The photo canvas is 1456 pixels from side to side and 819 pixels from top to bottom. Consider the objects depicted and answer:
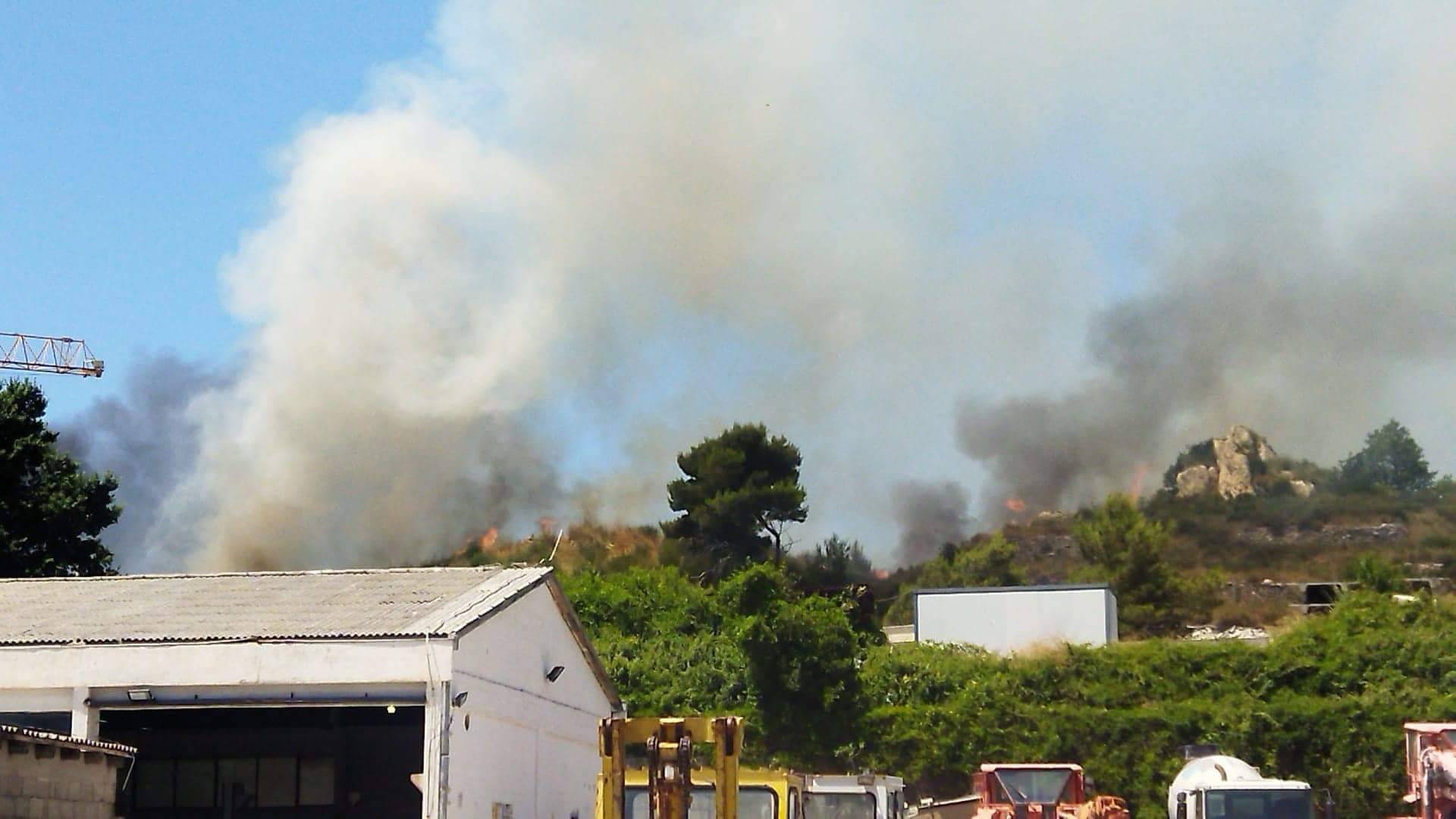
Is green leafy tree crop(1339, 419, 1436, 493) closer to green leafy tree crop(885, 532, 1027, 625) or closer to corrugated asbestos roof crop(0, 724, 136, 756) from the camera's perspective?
green leafy tree crop(885, 532, 1027, 625)

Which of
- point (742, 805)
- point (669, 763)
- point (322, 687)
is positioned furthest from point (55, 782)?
point (742, 805)

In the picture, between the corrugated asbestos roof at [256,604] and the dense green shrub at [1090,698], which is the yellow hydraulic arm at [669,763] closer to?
the corrugated asbestos roof at [256,604]

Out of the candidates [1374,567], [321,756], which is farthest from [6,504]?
[1374,567]

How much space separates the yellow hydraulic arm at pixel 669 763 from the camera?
2172cm

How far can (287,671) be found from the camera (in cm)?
2906

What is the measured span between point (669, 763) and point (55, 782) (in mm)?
10280

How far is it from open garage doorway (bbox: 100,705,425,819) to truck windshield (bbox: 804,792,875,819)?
15.1 m

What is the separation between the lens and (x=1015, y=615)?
221 feet

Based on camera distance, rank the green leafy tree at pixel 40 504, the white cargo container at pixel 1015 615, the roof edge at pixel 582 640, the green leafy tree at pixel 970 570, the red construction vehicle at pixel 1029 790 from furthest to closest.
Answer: the green leafy tree at pixel 970 570
the white cargo container at pixel 1015 615
the green leafy tree at pixel 40 504
the roof edge at pixel 582 640
the red construction vehicle at pixel 1029 790

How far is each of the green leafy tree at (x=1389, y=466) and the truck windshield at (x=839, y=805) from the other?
95422 millimetres

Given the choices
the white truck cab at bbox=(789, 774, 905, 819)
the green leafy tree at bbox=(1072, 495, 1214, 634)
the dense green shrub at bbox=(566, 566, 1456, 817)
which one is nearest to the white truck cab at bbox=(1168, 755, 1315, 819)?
the white truck cab at bbox=(789, 774, 905, 819)

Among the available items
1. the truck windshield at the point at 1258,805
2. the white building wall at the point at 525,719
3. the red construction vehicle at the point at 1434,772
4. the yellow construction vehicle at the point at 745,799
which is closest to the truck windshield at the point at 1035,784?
the truck windshield at the point at 1258,805

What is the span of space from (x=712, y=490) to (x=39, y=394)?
36.1 m

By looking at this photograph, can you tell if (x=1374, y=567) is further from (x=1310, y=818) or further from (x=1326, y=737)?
(x=1310, y=818)
